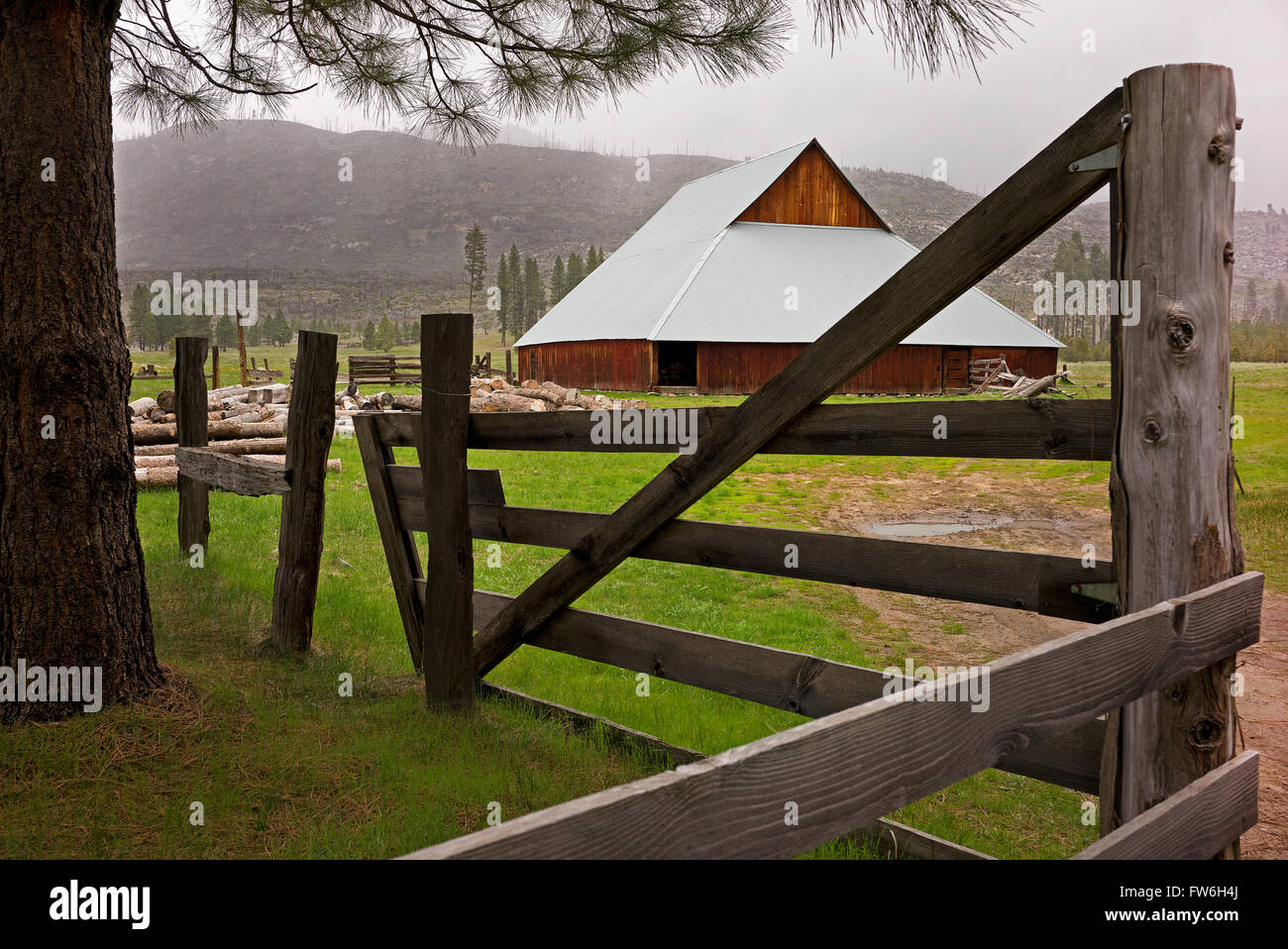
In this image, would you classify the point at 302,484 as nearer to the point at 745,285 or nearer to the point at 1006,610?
the point at 1006,610

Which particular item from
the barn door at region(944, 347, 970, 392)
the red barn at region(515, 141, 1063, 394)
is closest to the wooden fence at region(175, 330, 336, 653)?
the red barn at region(515, 141, 1063, 394)

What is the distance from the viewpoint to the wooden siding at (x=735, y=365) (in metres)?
31.2

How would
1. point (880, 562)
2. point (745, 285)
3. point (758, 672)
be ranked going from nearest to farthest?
1. point (880, 562)
2. point (758, 672)
3. point (745, 285)

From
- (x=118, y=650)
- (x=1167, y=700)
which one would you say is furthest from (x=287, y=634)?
(x=1167, y=700)

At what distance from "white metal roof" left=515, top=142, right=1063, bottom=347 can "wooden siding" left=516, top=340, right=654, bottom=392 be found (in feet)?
1.42

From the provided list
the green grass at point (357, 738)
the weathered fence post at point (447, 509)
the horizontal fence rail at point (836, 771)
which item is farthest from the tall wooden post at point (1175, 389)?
the weathered fence post at point (447, 509)

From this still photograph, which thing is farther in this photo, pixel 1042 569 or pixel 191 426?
pixel 191 426

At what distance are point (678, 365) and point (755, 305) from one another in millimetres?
3649

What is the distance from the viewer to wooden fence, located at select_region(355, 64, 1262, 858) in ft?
4.95

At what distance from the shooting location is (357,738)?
14.4ft

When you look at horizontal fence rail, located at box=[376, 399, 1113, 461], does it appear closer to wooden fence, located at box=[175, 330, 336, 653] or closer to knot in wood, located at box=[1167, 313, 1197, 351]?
knot in wood, located at box=[1167, 313, 1197, 351]

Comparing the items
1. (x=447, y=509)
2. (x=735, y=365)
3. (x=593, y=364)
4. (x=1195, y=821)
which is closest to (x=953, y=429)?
(x=1195, y=821)

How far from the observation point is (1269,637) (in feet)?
25.7
